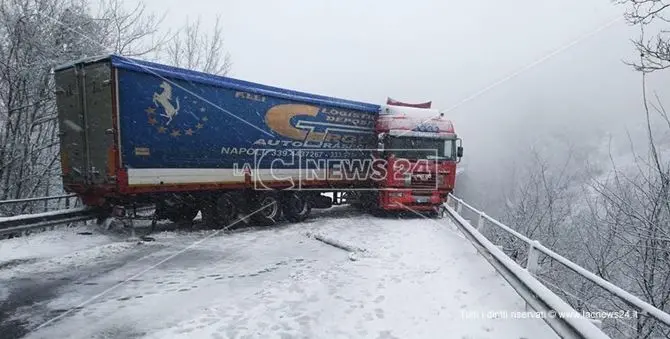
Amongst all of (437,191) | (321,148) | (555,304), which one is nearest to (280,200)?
(321,148)

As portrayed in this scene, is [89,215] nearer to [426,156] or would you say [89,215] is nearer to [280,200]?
[280,200]

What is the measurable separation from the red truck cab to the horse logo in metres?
7.10

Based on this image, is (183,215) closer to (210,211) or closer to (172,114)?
(210,211)

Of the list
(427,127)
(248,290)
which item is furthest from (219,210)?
(427,127)

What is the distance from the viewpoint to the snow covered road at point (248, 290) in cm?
437

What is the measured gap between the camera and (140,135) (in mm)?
8680

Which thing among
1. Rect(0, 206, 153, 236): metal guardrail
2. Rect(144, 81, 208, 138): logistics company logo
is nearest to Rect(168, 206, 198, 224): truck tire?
Rect(0, 206, 153, 236): metal guardrail

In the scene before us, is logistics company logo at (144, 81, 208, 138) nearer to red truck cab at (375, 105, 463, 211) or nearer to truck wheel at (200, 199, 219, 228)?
truck wheel at (200, 199, 219, 228)

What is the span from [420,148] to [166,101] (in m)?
8.34

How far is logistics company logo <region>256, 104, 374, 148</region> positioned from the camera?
11.8 metres

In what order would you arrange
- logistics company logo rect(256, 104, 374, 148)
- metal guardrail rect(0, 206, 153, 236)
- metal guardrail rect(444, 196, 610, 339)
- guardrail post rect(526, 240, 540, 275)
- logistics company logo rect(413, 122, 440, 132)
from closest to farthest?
metal guardrail rect(444, 196, 610, 339) < guardrail post rect(526, 240, 540, 275) < metal guardrail rect(0, 206, 153, 236) < logistics company logo rect(256, 104, 374, 148) < logistics company logo rect(413, 122, 440, 132)

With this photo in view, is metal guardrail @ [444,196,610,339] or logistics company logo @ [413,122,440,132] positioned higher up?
logistics company logo @ [413,122,440,132]

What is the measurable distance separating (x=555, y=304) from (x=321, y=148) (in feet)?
33.3

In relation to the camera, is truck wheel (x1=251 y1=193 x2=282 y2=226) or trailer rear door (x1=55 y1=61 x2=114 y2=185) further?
truck wheel (x1=251 y1=193 x2=282 y2=226)
